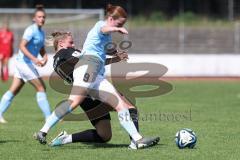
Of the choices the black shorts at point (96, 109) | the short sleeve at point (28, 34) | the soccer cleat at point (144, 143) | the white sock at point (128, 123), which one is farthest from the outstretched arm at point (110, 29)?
the short sleeve at point (28, 34)

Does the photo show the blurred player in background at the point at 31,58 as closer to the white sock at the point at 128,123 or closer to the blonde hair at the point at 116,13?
the white sock at the point at 128,123

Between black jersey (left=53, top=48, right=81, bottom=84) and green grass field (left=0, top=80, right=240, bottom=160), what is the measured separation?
1.07 meters

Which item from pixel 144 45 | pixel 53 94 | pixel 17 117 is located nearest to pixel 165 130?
pixel 17 117

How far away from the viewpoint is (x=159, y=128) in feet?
41.5

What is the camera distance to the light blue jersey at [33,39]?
43.2ft

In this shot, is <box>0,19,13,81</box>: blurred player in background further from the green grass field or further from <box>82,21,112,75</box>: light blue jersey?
<box>82,21,112,75</box>: light blue jersey

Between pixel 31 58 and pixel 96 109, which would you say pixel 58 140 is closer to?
pixel 96 109

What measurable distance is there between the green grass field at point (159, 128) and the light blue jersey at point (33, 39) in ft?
4.33

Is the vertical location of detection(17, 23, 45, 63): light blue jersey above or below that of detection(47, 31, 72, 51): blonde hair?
below

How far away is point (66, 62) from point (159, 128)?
3.11 metres

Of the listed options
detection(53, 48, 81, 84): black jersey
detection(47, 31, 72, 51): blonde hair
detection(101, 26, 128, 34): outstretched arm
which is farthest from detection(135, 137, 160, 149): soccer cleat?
detection(47, 31, 72, 51): blonde hair

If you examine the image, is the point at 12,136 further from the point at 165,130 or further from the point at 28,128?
the point at 165,130

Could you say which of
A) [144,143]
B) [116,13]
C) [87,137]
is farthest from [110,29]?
[87,137]

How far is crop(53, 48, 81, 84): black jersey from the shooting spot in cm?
1016
